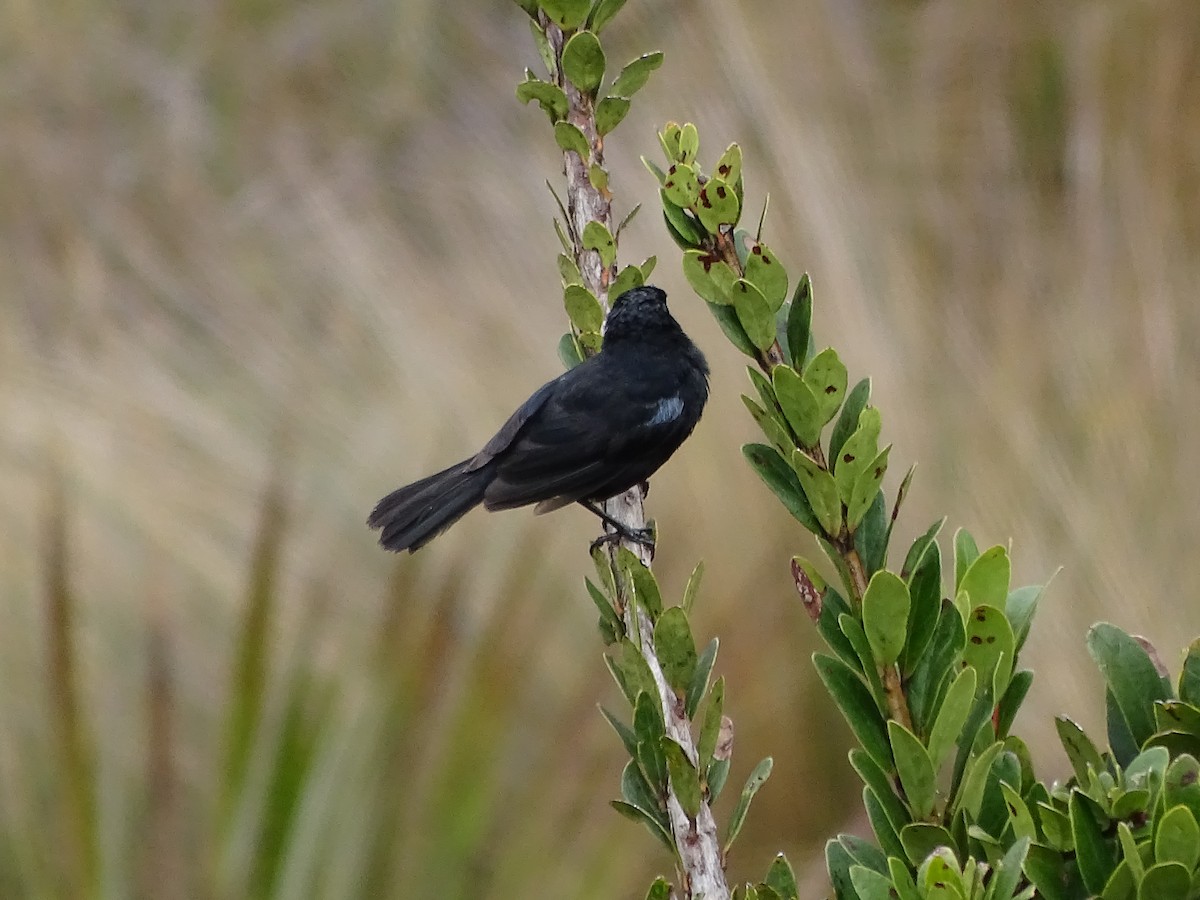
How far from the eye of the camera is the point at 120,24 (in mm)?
4867

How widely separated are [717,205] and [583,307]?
541mm

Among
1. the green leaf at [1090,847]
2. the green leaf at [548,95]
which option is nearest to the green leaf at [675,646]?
the green leaf at [1090,847]

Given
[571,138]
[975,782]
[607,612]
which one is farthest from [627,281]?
[975,782]

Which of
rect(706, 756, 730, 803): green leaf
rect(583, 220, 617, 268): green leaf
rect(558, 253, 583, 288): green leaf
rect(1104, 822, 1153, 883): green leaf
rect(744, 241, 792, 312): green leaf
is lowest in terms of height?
rect(1104, 822, 1153, 883): green leaf

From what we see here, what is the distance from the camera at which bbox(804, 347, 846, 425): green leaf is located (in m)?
0.60

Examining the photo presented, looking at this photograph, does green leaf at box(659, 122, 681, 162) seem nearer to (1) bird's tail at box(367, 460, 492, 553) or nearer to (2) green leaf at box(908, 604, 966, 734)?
(2) green leaf at box(908, 604, 966, 734)

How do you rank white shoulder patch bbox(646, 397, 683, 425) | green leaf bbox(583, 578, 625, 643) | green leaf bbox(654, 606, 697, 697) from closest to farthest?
green leaf bbox(654, 606, 697, 697), green leaf bbox(583, 578, 625, 643), white shoulder patch bbox(646, 397, 683, 425)

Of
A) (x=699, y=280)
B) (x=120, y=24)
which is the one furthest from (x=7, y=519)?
(x=120, y=24)

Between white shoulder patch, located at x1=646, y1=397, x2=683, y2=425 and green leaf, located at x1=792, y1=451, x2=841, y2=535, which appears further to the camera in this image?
white shoulder patch, located at x1=646, y1=397, x2=683, y2=425

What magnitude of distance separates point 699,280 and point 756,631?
175cm

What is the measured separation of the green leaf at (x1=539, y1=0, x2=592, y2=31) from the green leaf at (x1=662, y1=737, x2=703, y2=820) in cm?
71

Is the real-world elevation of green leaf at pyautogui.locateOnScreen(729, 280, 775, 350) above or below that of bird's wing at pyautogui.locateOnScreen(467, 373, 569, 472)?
below

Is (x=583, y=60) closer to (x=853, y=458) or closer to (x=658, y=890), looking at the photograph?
(x=853, y=458)

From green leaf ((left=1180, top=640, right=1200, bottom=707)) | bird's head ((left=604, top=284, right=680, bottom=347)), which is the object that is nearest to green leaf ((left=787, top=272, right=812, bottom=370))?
green leaf ((left=1180, top=640, right=1200, bottom=707))
